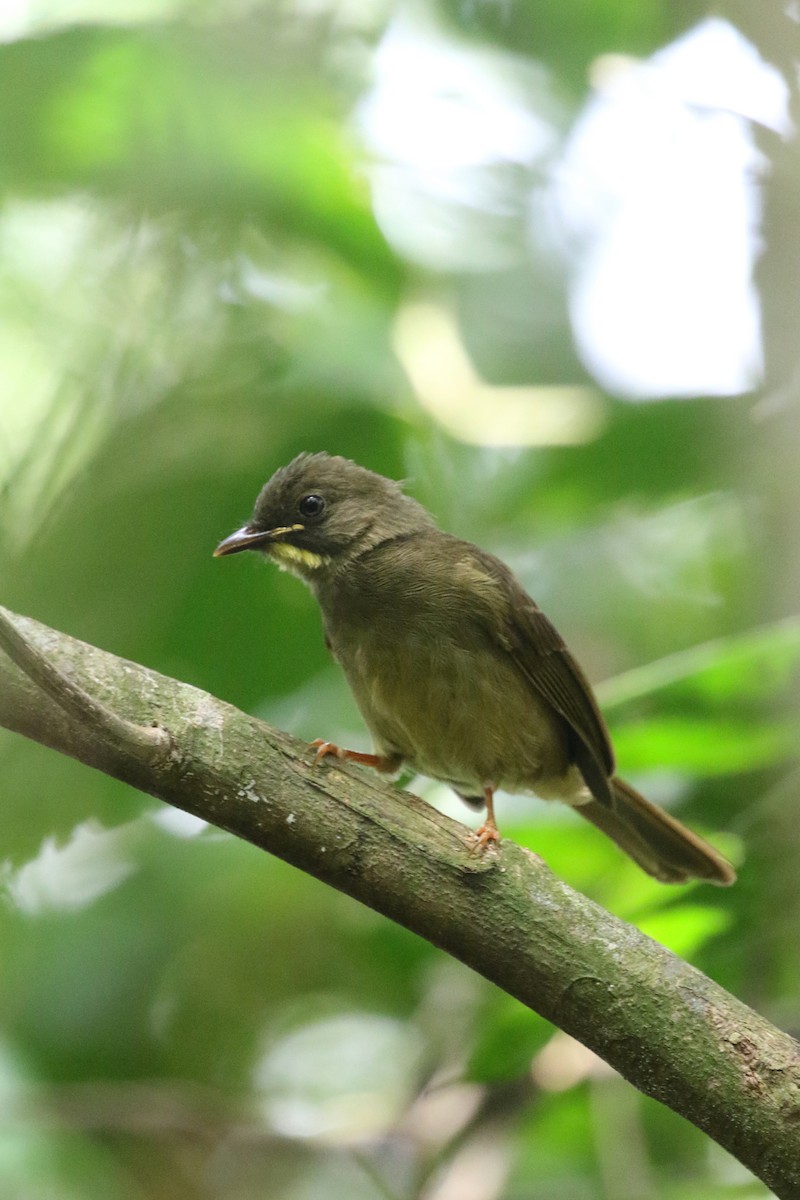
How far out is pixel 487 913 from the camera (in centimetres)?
261

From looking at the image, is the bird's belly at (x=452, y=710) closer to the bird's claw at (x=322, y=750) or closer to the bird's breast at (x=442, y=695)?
the bird's breast at (x=442, y=695)

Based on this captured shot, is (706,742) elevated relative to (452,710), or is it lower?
elevated

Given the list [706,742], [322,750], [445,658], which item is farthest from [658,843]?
[322,750]

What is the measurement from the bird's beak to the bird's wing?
0.63 metres

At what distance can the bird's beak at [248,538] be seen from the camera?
3.94 meters

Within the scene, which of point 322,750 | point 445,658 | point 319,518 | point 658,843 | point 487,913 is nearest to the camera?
point 487,913

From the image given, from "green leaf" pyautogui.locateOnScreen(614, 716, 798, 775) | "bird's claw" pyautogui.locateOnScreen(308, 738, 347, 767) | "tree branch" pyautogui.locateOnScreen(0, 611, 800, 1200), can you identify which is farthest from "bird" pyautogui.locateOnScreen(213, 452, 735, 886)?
"tree branch" pyautogui.locateOnScreen(0, 611, 800, 1200)

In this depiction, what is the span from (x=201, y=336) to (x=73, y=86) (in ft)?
3.07

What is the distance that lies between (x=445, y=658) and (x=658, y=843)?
3.31ft

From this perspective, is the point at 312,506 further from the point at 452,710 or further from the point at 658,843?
the point at 658,843

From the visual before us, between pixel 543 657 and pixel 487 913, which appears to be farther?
pixel 543 657

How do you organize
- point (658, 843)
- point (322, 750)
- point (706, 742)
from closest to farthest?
1. point (322, 750)
2. point (706, 742)
3. point (658, 843)

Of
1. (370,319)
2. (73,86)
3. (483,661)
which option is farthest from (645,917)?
(73,86)

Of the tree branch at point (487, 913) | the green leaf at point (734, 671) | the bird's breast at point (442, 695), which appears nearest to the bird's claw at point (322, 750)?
the tree branch at point (487, 913)
